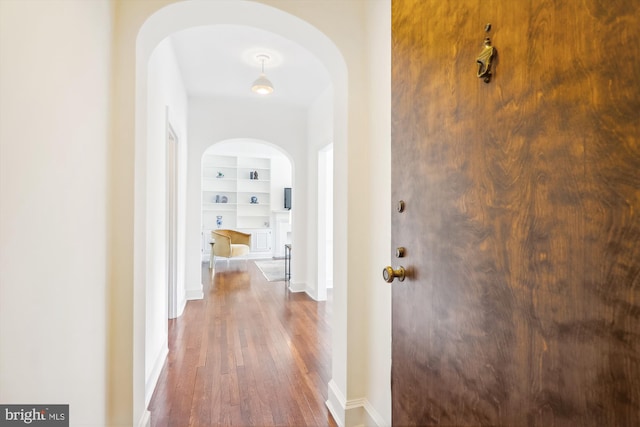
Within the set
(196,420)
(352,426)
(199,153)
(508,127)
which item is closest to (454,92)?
(508,127)

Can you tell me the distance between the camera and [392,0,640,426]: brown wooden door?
0.52 m

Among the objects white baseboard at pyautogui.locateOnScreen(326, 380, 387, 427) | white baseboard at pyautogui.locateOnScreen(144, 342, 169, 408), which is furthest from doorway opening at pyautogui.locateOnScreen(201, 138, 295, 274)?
white baseboard at pyautogui.locateOnScreen(326, 380, 387, 427)

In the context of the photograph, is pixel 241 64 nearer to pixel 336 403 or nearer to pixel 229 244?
pixel 336 403

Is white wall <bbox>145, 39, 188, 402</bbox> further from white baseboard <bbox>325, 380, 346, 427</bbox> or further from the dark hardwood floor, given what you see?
white baseboard <bbox>325, 380, 346, 427</bbox>

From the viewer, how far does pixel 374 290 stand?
1623mm

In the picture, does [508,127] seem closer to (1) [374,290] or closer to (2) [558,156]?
(2) [558,156]

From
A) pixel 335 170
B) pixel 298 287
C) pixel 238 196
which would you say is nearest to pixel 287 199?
pixel 238 196

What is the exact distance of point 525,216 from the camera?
25.9 inches

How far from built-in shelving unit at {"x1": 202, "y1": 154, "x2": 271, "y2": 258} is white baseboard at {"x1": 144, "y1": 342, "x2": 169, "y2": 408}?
5368 mm

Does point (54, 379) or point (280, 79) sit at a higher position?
point (280, 79)

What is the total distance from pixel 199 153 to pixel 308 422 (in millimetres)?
3437

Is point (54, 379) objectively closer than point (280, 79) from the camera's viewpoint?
Yes

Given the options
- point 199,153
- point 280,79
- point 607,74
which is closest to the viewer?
point 607,74

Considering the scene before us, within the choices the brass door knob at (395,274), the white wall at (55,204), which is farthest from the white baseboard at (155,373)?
the brass door knob at (395,274)
